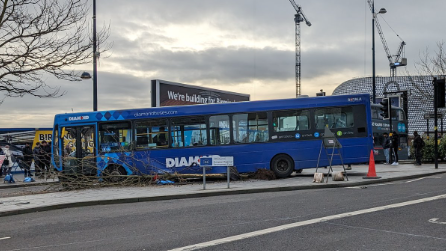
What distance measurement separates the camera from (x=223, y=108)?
17984 mm

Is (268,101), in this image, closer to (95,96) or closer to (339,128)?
(339,128)

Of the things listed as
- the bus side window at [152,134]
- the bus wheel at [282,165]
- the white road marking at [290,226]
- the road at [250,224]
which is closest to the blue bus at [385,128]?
the bus wheel at [282,165]

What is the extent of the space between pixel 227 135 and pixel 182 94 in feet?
33.9

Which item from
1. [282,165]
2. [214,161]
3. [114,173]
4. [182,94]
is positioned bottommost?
[114,173]

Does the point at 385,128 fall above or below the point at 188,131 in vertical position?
above

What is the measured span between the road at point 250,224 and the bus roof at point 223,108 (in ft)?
20.4

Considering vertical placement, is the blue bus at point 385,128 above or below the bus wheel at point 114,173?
above

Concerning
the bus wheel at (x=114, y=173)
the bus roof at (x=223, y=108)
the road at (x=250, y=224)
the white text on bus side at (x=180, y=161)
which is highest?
the bus roof at (x=223, y=108)

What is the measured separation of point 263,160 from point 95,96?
8.88 m

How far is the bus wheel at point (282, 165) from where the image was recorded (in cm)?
1752

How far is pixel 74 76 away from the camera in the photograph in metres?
14.4

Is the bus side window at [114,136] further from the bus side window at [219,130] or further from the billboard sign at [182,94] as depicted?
the billboard sign at [182,94]

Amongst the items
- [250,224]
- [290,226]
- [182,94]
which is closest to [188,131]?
[182,94]

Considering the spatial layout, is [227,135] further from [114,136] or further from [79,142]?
[79,142]
